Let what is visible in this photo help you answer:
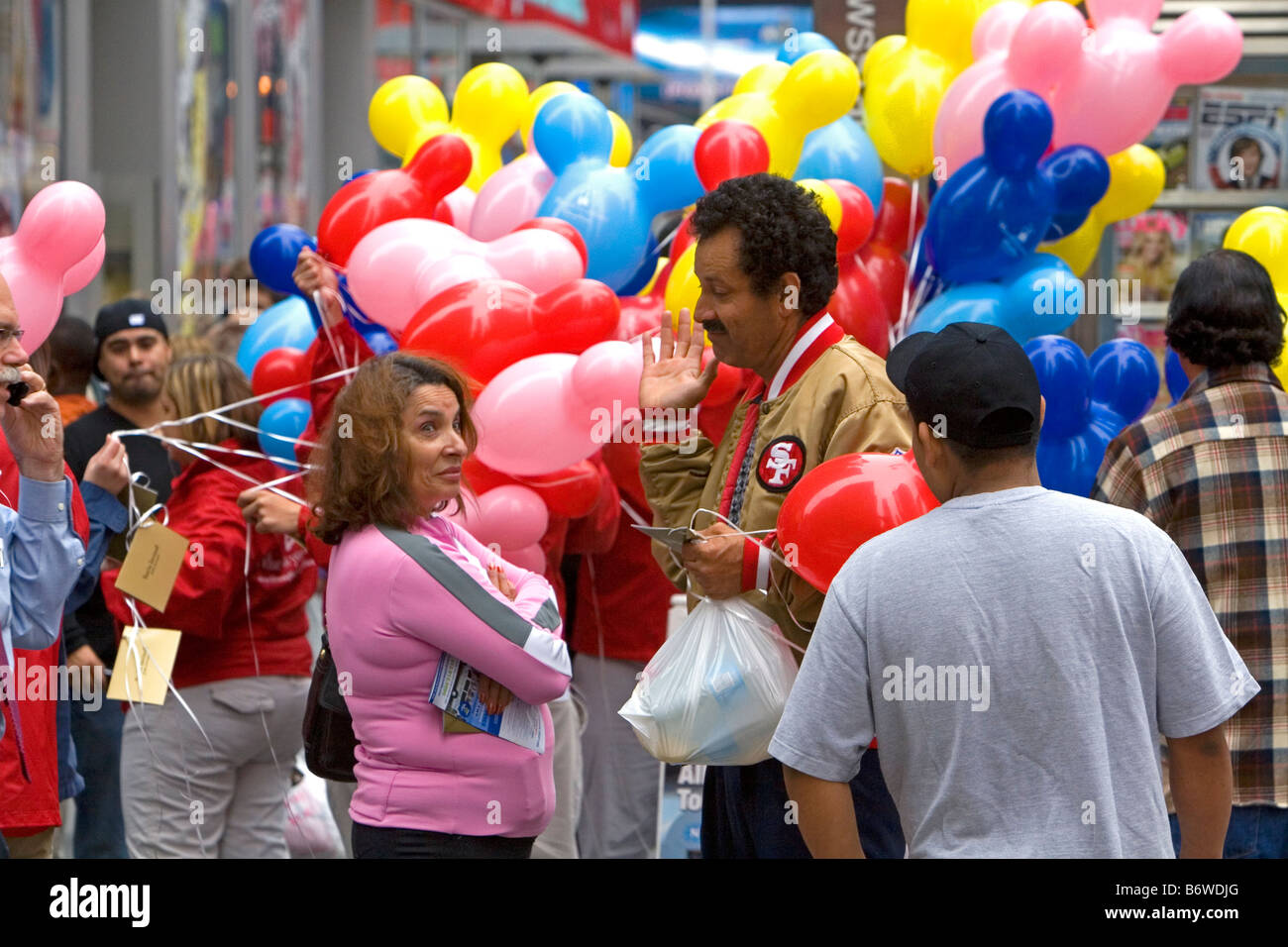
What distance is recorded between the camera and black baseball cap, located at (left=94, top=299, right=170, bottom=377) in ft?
15.7

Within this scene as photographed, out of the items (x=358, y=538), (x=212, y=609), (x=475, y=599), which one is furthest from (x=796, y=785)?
(x=212, y=609)

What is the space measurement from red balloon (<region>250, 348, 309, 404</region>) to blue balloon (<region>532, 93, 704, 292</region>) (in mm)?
808

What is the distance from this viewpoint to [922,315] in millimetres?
3854

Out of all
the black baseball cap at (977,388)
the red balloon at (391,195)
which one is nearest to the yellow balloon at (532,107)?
the red balloon at (391,195)

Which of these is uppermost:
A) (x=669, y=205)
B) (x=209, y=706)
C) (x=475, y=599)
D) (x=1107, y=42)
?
(x=1107, y=42)

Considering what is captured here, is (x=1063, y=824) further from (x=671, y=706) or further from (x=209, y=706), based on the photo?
(x=209, y=706)

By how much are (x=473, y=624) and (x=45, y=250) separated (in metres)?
1.38

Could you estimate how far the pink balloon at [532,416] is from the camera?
3510 millimetres

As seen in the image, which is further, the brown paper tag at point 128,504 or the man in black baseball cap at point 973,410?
the brown paper tag at point 128,504

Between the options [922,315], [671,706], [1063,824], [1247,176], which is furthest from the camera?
[1247,176]

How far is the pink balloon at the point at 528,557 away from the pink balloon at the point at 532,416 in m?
0.22

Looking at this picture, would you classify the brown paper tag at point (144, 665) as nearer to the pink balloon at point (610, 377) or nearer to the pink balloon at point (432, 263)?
the pink balloon at point (432, 263)

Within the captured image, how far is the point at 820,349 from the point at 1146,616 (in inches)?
35.3
